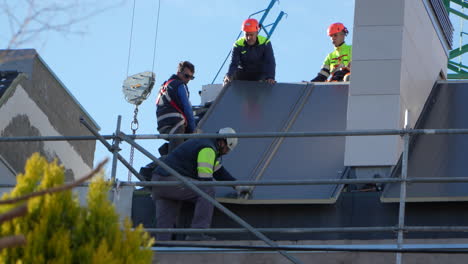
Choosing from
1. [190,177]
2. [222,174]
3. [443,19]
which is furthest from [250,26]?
[190,177]

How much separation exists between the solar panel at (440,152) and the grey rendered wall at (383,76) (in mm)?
209

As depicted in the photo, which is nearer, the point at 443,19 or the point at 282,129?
the point at 282,129

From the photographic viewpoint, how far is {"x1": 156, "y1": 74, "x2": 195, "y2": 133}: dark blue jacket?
1423 centimetres

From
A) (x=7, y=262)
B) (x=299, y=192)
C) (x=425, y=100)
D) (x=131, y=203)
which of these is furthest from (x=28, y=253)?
(x=425, y=100)

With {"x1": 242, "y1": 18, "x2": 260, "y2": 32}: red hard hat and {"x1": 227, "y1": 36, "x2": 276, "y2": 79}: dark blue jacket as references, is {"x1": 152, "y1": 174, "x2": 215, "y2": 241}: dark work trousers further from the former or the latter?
{"x1": 242, "y1": 18, "x2": 260, "y2": 32}: red hard hat

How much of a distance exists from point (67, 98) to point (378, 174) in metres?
7.40

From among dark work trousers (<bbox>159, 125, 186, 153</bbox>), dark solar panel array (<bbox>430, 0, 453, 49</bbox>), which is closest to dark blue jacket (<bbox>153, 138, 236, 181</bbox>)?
dark work trousers (<bbox>159, 125, 186, 153</bbox>)

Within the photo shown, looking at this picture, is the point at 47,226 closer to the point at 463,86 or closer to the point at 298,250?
the point at 298,250

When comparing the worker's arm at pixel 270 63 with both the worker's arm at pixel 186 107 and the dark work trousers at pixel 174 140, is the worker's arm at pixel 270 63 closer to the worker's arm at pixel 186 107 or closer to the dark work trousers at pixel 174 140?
the worker's arm at pixel 186 107

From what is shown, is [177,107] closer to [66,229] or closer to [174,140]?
[174,140]

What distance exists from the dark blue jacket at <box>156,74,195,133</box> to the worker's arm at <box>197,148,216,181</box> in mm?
1789

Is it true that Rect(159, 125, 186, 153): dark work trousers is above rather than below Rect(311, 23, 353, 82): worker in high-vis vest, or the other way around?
below

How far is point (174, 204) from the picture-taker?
12.6 metres

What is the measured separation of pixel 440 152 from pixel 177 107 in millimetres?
3116
